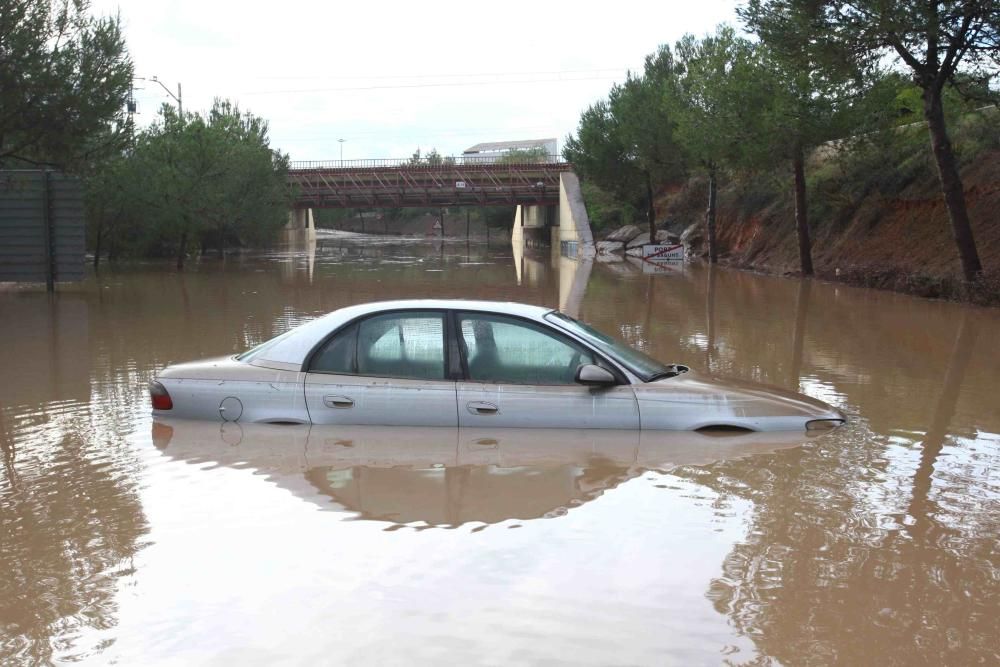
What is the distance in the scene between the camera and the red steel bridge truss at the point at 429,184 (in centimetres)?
7631

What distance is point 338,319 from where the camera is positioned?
7938 millimetres

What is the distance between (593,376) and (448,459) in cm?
127

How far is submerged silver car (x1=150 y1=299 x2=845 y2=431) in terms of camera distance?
24.9ft

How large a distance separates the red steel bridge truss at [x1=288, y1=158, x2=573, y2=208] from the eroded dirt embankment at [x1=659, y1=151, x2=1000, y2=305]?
110 feet

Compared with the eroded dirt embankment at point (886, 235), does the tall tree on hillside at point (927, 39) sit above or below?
above

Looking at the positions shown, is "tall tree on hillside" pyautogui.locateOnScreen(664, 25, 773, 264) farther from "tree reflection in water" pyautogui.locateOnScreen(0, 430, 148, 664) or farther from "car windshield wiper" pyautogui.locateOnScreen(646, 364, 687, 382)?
"tree reflection in water" pyautogui.locateOnScreen(0, 430, 148, 664)

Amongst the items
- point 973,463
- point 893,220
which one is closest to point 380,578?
point 973,463

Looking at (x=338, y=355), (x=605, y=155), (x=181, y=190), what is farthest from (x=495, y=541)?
(x=605, y=155)

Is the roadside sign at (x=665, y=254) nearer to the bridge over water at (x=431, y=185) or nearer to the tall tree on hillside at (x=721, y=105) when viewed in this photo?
the tall tree on hillside at (x=721, y=105)

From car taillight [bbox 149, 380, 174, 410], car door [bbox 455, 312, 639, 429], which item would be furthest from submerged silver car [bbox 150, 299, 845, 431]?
car taillight [bbox 149, 380, 174, 410]

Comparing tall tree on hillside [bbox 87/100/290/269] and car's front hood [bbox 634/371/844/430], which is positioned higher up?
tall tree on hillside [bbox 87/100/290/269]

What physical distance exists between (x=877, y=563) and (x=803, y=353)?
373 inches

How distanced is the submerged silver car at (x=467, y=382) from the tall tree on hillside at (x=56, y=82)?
17.9 metres

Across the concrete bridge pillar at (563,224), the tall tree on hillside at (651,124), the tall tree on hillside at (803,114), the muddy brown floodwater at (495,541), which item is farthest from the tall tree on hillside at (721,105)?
the muddy brown floodwater at (495,541)
